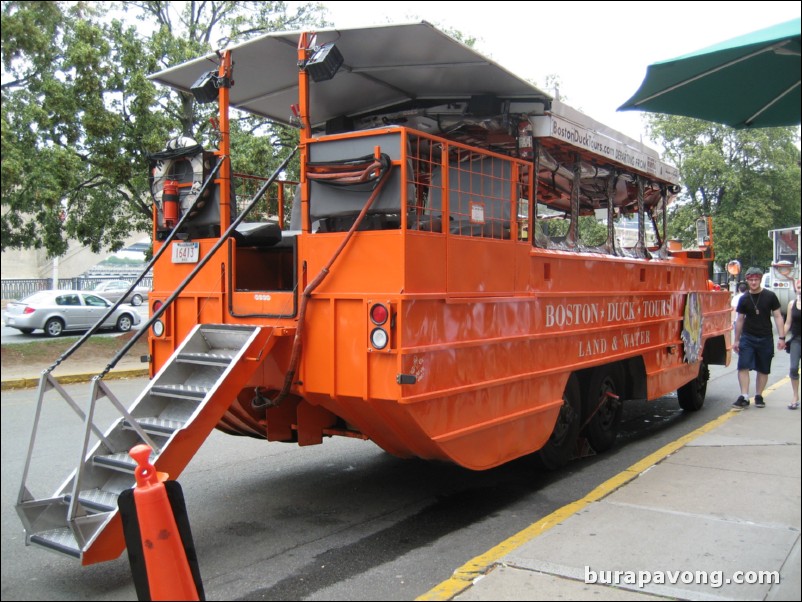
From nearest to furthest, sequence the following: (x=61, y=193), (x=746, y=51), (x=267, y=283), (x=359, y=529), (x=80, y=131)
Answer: (x=746, y=51) → (x=359, y=529) → (x=267, y=283) → (x=61, y=193) → (x=80, y=131)

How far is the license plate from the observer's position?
5583 millimetres

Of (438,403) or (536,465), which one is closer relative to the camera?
(438,403)

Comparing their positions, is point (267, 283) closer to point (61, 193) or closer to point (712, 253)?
point (712, 253)

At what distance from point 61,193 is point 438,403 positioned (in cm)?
1029

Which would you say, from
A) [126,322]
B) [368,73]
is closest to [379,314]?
[368,73]

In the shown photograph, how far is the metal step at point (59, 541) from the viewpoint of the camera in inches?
152

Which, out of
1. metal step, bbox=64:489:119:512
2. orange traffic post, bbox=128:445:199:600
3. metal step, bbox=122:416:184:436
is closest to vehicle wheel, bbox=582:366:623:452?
metal step, bbox=122:416:184:436

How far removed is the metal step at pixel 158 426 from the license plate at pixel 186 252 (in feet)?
4.90

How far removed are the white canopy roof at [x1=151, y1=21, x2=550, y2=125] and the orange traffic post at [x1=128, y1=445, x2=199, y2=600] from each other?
125 inches

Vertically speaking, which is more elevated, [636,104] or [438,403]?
[636,104]

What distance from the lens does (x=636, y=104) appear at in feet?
14.6

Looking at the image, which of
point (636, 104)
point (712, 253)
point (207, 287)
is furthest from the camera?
point (712, 253)

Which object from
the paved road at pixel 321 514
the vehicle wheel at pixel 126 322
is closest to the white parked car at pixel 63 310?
the paved road at pixel 321 514

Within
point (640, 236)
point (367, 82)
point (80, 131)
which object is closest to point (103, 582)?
point (367, 82)
